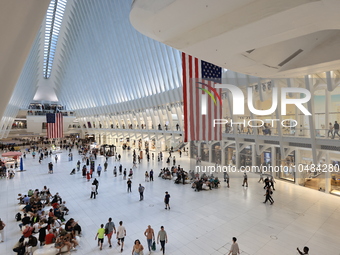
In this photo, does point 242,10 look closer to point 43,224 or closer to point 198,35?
point 198,35

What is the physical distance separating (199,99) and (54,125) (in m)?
24.6

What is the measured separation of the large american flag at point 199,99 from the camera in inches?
229

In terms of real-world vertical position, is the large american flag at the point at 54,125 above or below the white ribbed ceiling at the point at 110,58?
below

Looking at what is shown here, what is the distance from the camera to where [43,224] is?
288 inches

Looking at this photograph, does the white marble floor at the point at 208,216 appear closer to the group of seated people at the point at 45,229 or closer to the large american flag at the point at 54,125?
the group of seated people at the point at 45,229

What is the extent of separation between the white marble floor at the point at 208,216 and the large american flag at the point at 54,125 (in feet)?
40.5

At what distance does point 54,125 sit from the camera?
83.4 ft

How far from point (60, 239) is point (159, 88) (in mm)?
19357

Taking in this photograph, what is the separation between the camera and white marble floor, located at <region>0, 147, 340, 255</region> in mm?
6402

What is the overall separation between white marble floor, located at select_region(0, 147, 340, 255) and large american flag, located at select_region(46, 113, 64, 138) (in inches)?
486

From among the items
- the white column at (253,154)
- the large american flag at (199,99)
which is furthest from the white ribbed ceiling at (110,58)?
the large american flag at (199,99)

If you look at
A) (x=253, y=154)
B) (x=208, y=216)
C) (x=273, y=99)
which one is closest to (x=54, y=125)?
(x=253, y=154)

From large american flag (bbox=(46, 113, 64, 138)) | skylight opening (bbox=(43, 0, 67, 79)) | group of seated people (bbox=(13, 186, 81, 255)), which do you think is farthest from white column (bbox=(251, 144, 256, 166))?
skylight opening (bbox=(43, 0, 67, 79))

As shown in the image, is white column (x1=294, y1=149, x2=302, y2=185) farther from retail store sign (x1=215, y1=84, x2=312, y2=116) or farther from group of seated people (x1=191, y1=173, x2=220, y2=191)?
group of seated people (x1=191, y1=173, x2=220, y2=191)
